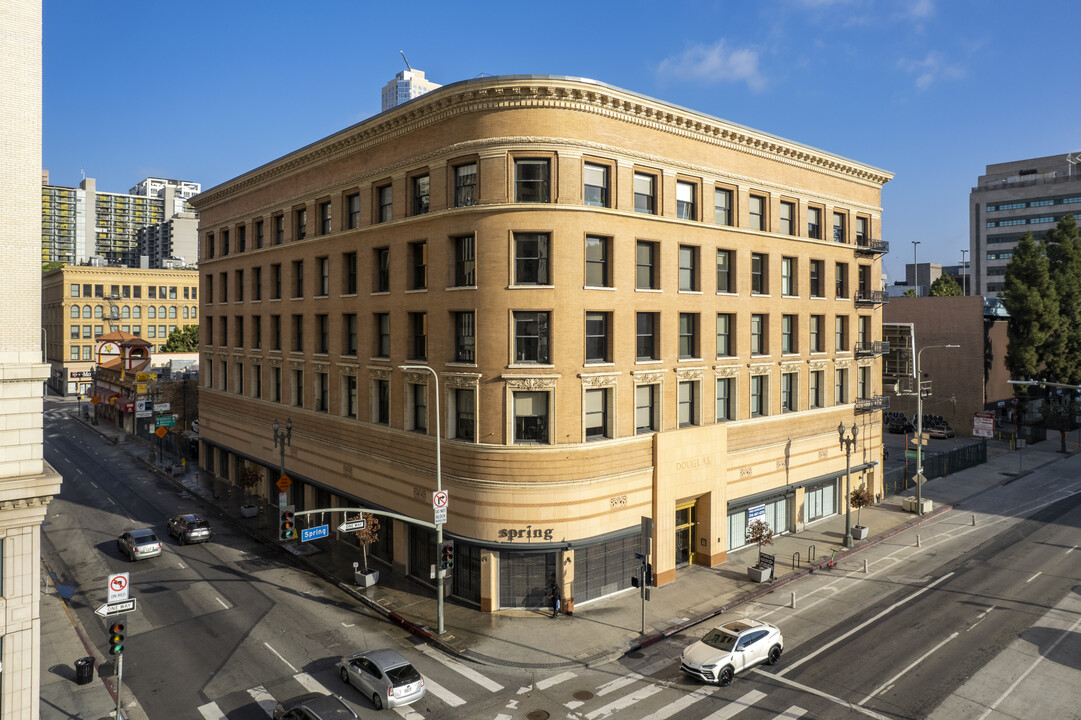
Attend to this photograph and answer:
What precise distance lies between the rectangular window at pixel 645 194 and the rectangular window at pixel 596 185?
202 cm

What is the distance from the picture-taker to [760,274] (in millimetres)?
37969

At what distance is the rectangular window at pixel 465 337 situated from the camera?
29.2 m

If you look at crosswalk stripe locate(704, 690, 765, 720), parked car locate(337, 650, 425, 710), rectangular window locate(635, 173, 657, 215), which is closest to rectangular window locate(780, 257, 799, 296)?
rectangular window locate(635, 173, 657, 215)

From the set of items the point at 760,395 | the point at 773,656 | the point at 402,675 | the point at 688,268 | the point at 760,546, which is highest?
the point at 688,268

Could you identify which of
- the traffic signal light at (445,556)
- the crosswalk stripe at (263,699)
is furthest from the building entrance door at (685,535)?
the crosswalk stripe at (263,699)

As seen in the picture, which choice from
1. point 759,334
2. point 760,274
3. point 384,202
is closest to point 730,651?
point 759,334

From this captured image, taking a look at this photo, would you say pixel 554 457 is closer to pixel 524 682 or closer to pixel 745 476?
pixel 524 682

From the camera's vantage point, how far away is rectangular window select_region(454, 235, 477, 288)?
29391 mm

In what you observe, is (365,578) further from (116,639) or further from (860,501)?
(860,501)

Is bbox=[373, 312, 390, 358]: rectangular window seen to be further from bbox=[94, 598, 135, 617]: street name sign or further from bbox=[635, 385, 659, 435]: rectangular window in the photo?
bbox=[94, 598, 135, 617]: street name sign

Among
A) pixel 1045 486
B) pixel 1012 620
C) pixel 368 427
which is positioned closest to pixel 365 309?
pixel 368 427

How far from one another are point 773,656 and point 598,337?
573 inches

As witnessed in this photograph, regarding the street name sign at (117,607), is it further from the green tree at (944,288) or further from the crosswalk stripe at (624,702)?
the green tree at (944,288)

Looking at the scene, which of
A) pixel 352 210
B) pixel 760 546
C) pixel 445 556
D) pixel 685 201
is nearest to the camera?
pixel 445 556
